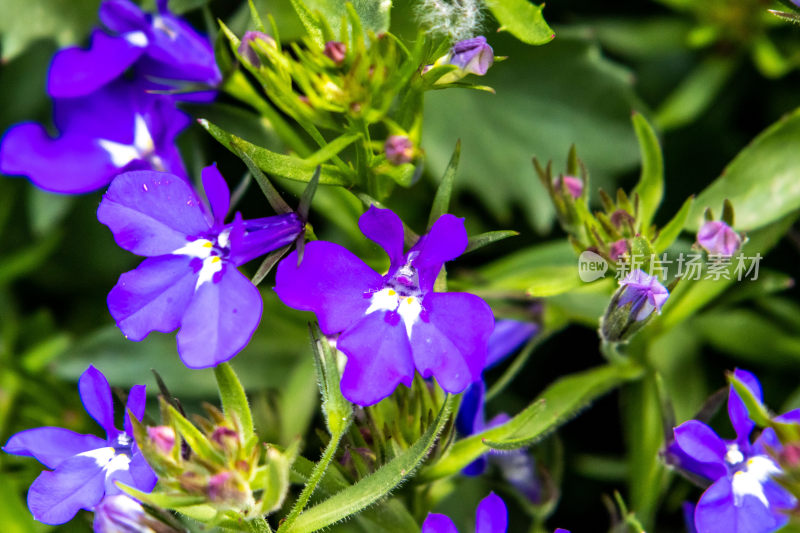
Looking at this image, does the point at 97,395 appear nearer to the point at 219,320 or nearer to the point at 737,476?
the point at 219,320

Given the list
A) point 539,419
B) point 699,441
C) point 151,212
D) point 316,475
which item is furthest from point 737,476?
point 151,212

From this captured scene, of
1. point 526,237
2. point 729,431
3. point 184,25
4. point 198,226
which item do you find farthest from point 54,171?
point 729,431

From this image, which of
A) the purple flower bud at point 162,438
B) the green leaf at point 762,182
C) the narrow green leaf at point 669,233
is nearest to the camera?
the purple flower bud at point 162,438

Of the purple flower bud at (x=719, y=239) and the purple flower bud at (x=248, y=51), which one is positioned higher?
the purple flower bud at (x=248, y=51)

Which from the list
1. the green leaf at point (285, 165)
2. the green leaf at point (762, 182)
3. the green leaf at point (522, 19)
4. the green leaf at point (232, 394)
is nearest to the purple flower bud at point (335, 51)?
the green leaf at point (285, 165)

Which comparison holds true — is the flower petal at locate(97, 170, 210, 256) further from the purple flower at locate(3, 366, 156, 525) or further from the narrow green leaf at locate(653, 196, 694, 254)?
the narrow green leaf at locate(653, 196, 694, 254)

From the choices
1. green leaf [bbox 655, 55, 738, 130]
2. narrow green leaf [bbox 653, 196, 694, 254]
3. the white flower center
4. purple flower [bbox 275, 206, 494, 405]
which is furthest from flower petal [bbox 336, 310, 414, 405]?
green leaf [bbox 655, 55, 738, 130]

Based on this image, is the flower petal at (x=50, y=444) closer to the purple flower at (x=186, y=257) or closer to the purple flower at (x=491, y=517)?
the purple flower at (x=186, y=257)

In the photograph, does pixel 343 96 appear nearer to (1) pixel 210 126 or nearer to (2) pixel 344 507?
(1) pixel 210 126
